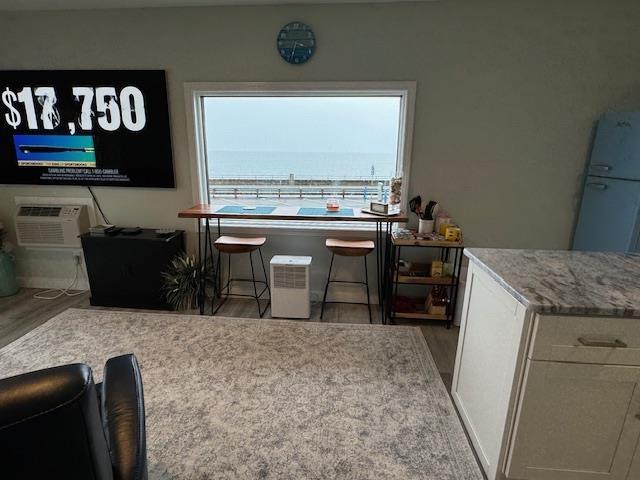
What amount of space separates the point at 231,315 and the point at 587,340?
2584mm

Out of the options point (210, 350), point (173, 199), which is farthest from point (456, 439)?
point (173, 199)

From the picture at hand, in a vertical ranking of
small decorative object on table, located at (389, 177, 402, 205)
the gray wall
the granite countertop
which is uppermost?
the gray wall

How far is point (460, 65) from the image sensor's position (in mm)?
2791

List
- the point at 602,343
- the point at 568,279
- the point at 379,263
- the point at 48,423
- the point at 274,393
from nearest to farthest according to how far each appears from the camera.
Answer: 1. the point at 48,423
2. the point at 602,343
3. the point at 568,279
4. the point at 274,393
5. the point at 379,263

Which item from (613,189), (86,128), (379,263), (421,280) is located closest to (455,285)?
(421,280)

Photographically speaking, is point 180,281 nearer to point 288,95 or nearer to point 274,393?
point 274,393

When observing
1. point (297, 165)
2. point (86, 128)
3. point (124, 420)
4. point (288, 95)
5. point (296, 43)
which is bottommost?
point (124, 420)

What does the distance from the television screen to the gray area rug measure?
1.36m

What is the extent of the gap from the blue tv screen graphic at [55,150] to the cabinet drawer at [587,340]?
3728 millimetres

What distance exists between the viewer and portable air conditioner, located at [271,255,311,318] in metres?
2.95

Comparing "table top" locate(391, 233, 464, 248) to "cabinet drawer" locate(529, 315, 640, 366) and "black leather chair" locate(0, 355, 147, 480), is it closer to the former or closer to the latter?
"cabinet drawer" locate(529, 315, 640, 366)

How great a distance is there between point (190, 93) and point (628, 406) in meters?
3.49

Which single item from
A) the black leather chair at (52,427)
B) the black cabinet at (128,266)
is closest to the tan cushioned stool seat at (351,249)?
the black cabinet at (128,266)

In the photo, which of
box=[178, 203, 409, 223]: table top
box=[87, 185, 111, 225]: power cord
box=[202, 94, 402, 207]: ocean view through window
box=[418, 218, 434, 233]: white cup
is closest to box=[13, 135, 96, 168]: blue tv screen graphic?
box=[87, 185, 111, 225]: power cord
